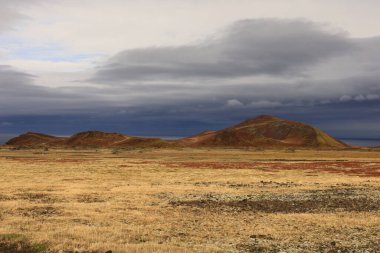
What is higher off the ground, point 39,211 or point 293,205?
point 39,211

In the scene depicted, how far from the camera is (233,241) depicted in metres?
19.9

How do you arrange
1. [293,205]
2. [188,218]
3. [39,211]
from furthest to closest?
1. [293,205]
2. [39,211]
3. [188,218]

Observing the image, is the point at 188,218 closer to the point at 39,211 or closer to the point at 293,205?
the point at 293,205

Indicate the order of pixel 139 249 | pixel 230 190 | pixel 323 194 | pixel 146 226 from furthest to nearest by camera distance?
pixel 230 190
pixel 323 194
pixel 146 226
pixel 139 249

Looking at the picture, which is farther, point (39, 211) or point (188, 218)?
point (39, 211)

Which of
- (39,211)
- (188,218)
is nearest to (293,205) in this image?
(188,218)

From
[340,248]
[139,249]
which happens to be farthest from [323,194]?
[139,249]

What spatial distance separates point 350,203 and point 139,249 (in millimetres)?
20672

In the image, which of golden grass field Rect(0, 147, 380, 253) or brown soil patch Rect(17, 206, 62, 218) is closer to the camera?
golden grass field Rect(0, 147, 380, 253)

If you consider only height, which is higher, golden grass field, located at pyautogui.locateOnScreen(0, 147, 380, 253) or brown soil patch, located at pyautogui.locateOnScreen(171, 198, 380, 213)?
golden grass field, located at pyautogui.locateOnScreen(0, 147, 380, 253)

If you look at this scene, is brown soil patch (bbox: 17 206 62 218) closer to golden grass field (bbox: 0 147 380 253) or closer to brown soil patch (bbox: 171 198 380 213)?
golden grass field (bbox: 0 147 380 253)

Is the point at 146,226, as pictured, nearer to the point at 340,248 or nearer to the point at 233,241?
the point at 233,241

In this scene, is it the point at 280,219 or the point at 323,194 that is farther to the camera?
the point at 323,194

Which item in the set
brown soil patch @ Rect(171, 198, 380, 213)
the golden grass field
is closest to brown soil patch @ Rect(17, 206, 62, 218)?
the golden grass field
